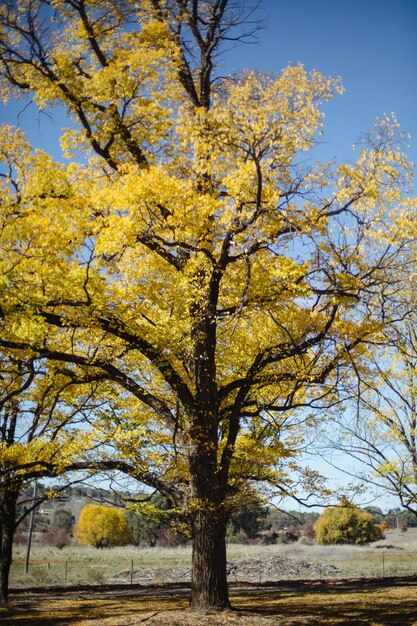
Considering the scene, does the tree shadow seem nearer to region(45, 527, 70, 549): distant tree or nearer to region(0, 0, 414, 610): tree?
region(0, 0, 414, 610): tree

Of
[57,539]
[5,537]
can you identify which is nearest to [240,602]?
[5,537]

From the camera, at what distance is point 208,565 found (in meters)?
9.38

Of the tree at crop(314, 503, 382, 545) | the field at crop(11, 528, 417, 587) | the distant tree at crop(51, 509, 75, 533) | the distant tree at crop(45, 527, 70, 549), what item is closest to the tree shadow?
the field at crop(11, 528, 417, 587)

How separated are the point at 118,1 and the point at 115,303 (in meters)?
6.23

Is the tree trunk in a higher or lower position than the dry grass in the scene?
higher

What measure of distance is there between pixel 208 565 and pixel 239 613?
867 mm

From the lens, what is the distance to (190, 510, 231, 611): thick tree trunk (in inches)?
362

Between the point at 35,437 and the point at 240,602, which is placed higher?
the point at 35,437

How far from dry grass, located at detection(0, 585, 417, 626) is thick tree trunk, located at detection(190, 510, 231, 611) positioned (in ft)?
1.00

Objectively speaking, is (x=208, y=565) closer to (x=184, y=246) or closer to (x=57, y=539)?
(x=184, y=246)

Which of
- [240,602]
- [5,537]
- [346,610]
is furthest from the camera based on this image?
[240,602]

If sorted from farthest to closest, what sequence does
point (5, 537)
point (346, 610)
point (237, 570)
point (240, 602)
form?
point (237, 570) < point (240, 602) < point (5, 537) < point (346, 610)

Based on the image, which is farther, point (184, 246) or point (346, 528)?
point (346, 528)

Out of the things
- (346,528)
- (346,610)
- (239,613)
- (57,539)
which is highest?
(239,613)
